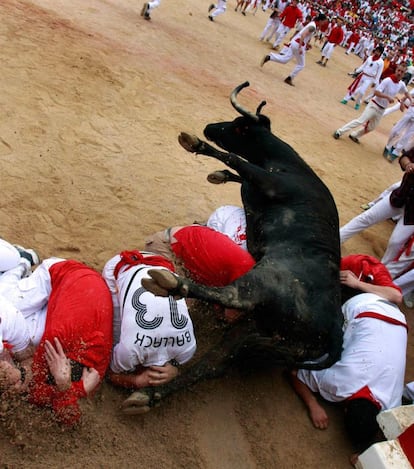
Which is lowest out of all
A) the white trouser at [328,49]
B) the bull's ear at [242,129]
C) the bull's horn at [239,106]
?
the bull's ear at [242,129]

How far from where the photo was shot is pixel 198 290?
2225 mm

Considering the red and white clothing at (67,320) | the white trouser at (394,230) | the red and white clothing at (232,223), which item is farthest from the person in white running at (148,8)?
the red and white clothing at (67,320)

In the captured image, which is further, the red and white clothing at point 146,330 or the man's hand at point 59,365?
the red and white clothing at point 146,330

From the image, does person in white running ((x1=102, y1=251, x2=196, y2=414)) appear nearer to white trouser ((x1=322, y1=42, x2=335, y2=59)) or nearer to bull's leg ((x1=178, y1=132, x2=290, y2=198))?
bull's leg ((x1=178, y1=132, x2=290, y2=198))

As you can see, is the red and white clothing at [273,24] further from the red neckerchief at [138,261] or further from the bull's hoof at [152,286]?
the bull's hoof at [152,286]

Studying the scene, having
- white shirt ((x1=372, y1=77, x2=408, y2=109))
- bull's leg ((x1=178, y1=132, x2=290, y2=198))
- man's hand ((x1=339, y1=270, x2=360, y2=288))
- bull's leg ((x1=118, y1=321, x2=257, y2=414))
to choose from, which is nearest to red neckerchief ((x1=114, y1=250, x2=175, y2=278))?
bull's leg ((x1=118, y1=321, x2=257, y2=414))

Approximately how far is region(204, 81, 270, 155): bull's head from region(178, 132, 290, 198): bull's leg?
0.57 m

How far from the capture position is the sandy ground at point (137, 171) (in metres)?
2.68

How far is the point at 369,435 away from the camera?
305 cm

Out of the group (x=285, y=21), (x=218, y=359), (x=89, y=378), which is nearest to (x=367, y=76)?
(x=285, y=21)

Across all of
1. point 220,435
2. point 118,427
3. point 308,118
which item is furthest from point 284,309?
point 308,118

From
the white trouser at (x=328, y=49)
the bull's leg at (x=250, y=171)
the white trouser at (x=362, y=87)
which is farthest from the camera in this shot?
the white trouser at (x=328, y=49)

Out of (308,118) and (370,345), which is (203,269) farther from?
(308,118)

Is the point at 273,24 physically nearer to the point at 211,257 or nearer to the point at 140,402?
the point at 211,257
